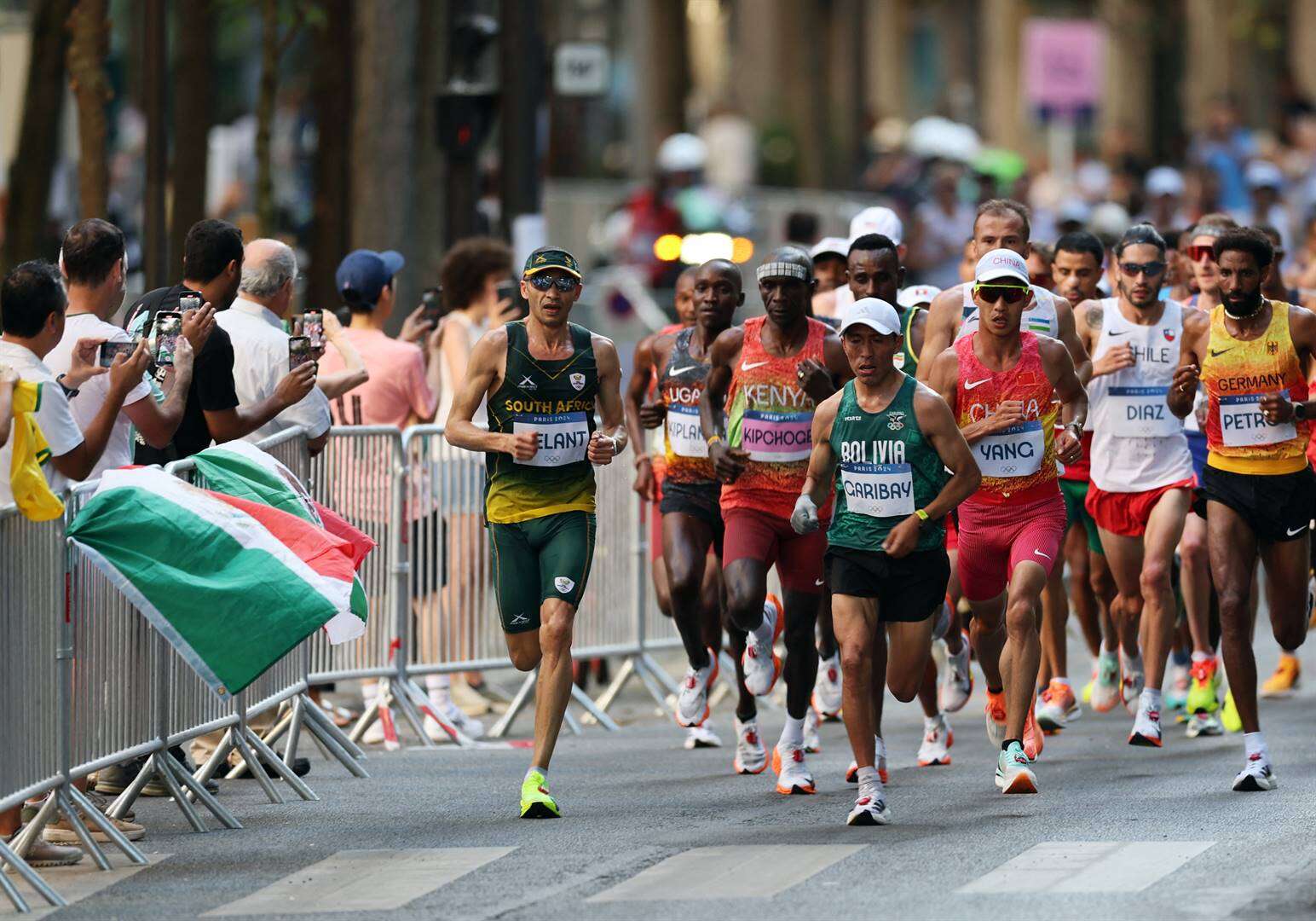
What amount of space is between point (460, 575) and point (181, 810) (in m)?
3.54

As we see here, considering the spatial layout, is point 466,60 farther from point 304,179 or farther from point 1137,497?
point 304,179

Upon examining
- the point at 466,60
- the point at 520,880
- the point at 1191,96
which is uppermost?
the point at 1191,96

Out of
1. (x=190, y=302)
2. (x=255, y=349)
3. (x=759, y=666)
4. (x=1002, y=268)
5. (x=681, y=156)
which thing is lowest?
(x=759, y=666)

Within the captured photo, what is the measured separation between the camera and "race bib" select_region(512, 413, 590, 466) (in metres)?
11.7

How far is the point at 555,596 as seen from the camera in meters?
11.5

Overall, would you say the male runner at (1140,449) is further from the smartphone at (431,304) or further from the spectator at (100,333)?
the spectator at (100,333)

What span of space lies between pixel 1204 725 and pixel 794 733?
252 cm

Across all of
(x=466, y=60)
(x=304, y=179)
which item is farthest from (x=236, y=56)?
(x=466, y=60)

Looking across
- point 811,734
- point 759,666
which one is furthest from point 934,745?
point 759,666

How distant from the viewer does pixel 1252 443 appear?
41.2 ft

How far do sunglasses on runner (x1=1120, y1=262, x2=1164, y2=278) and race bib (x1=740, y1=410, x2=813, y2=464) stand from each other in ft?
6.80

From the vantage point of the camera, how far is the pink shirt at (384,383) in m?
14.3

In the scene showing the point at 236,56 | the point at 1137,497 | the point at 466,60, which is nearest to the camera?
the point at 1137,497

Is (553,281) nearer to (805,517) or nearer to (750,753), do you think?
(805,517)
